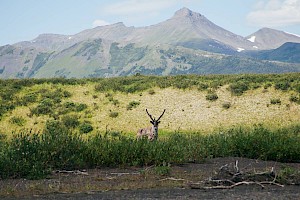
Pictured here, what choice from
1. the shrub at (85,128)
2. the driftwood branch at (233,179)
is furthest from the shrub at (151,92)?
the driftwood branch at (233,179)

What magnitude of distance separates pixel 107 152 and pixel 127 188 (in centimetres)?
361

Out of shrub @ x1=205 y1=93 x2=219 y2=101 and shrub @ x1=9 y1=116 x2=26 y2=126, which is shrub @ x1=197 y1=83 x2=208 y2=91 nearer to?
shrub @ x1=205 y1=93 x2=219 y2=101

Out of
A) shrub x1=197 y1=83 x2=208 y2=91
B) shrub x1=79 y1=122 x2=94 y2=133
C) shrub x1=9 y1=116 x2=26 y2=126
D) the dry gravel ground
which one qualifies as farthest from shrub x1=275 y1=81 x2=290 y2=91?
the dry gravel ground

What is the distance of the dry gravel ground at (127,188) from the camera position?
1081 centimetres

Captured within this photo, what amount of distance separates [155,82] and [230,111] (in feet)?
52.1

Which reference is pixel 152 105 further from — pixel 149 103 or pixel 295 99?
pixel 295 99

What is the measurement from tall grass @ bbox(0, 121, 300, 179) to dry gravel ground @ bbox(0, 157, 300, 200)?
68 cm

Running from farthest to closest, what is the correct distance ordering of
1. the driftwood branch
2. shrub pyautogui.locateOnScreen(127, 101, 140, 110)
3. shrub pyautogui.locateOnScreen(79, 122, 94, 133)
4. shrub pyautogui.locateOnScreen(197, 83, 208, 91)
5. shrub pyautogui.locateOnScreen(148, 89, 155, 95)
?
shrub pyautogui.locateOnScreen(197, 83, 208, 91), shrub pyautogui.locateOnScreen(148, 89, 155, 95), shrub pyautogui.locateOnScreen(127, 101, 140, 110), shrub pyautogui.locateOnScreen(79, 122, 94, 133), the driftwood branch

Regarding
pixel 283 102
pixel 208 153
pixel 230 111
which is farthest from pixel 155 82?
pixel 208 153

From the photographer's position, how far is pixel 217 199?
1049 cm

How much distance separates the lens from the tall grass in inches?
542

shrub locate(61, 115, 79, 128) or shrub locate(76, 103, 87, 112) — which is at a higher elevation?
shrub locate(76, 103, 87, 112)

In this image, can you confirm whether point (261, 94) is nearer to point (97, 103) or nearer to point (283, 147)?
point (97, 103)

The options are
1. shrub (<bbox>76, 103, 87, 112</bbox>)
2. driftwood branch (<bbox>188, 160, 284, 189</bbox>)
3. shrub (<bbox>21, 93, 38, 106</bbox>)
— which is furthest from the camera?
shrub (<bbox>21, 93, 38, 106</bbox>)
